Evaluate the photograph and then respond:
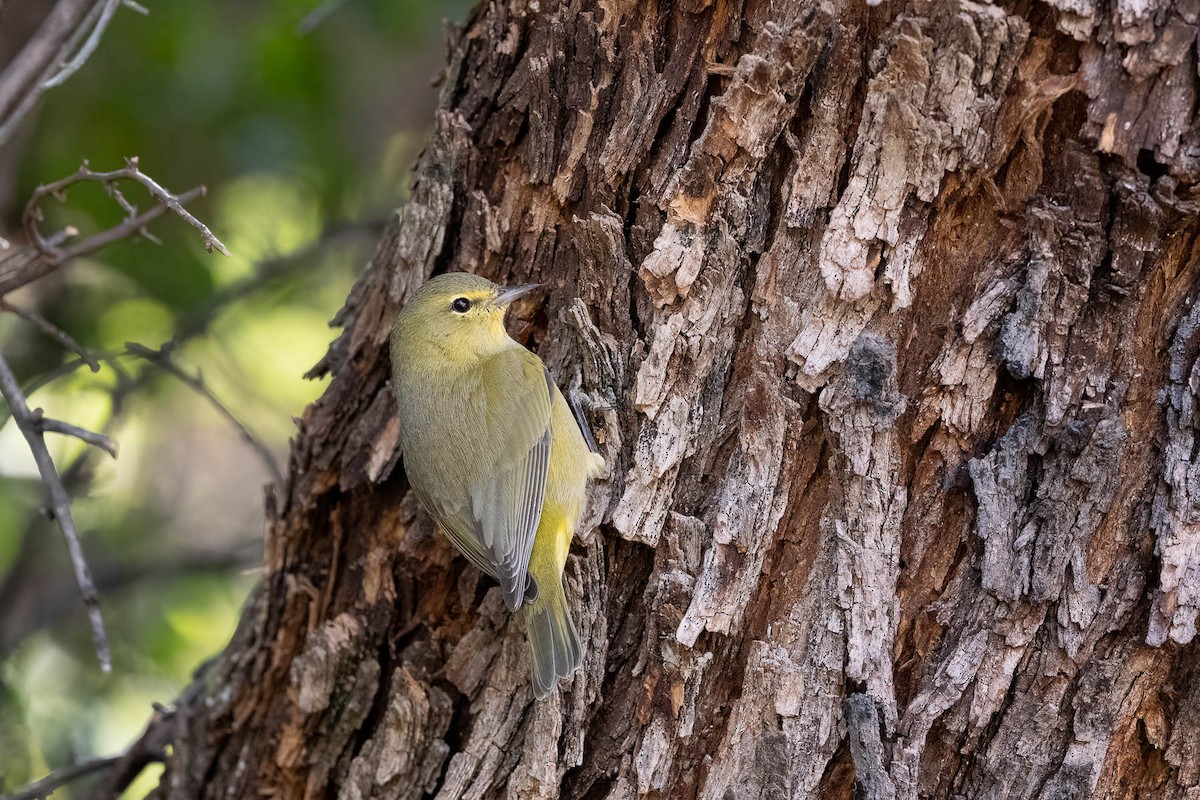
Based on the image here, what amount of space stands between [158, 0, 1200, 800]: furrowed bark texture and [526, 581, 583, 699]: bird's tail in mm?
50

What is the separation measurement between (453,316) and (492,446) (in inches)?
17.9

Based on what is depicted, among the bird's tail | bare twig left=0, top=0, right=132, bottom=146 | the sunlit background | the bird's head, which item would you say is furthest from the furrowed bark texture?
the sunlit background

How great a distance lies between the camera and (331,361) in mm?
3617

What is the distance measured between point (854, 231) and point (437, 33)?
3.50 m

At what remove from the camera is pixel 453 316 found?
357 cm

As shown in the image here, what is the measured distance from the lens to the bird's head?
3.35m

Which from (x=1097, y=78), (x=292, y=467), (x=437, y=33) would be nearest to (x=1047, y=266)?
(x=1097, y=78)

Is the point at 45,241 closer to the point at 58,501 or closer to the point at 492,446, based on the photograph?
the point at 58,501

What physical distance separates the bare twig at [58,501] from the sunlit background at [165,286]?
1103 mm

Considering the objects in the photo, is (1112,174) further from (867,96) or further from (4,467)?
(4,467)

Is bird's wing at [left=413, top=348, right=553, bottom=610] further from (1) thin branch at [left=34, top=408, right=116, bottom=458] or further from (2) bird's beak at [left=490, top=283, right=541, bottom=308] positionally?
(1) thin branch at [left=34, top=408, right=116, bottom=458]

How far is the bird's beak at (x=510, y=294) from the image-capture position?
328cm

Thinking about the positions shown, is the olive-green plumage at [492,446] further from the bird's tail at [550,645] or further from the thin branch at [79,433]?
the thin branch at [79,433]

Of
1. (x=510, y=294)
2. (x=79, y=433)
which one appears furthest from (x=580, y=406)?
(x=79, y=433)
